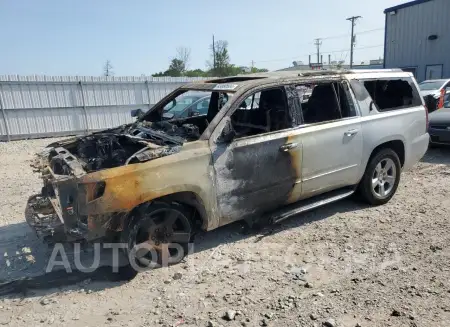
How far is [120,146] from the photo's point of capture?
4.18 metres

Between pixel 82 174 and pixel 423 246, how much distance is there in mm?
3540

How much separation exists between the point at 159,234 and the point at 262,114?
6.28ft

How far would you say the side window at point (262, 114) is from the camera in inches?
162

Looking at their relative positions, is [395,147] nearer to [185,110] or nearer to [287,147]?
[287,147]

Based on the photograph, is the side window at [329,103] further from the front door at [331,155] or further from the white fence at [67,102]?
the white fence at [67,102]

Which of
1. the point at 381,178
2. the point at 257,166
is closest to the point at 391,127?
the point at 381,178

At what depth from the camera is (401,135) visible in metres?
5.06

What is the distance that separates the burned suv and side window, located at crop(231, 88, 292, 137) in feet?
0.05

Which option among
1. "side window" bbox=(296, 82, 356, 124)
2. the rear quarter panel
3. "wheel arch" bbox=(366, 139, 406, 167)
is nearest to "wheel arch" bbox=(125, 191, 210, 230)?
"side window" bbox=(296, 82, 356, 124)

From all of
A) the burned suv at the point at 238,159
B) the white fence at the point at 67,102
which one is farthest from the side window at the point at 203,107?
the white fence at the point at 67,102

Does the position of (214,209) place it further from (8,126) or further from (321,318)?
(8,126)

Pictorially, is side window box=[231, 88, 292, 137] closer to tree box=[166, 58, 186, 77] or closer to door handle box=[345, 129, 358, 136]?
door handle box=[345, 129, 358, 136]

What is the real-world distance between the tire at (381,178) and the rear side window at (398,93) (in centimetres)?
73

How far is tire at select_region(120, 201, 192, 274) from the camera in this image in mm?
3406
